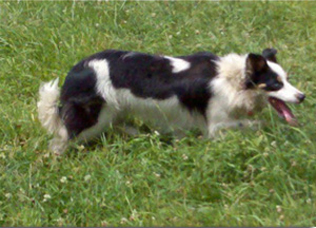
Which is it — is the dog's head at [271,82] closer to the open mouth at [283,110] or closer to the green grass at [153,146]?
the open mouth at [283,110]

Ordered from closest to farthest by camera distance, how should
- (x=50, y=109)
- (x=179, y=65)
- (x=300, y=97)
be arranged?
(x=300, y=97) < (x=179, y=65) < (x=50, y=109)

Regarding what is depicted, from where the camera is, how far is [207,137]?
20.9ft

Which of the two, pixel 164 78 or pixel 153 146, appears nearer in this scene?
pixel 153 146

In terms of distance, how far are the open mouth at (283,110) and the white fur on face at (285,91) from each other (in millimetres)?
80

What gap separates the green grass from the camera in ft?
17.8

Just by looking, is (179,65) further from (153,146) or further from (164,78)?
(153,146)

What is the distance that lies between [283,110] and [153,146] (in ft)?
3.30

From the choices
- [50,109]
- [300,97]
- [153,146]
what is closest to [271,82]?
[300,97]

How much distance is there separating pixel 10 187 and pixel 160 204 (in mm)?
1189

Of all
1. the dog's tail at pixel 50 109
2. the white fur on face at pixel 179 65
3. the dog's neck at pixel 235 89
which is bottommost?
the dog's tail at pixel 50 109

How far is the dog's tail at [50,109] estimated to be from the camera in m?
6.61

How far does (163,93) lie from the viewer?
252 inches

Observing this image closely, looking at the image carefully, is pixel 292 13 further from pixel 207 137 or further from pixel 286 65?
pixel 207 137

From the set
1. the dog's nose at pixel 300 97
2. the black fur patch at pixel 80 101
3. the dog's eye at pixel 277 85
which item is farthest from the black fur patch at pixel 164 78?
the dog's nose at pixel 300 97
